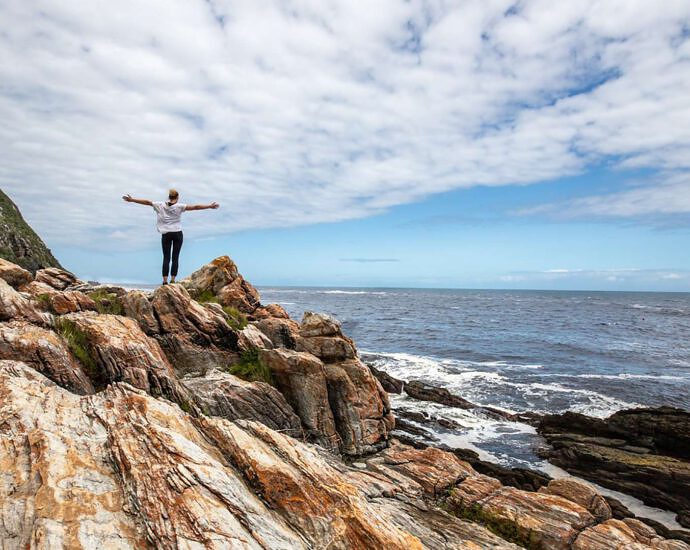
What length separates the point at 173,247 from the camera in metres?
15.1

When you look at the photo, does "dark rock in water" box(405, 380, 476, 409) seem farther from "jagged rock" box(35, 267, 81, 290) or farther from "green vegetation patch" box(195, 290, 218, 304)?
"jagged rock" box(35, 267, 81, 290)

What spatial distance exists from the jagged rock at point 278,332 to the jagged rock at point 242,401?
3.68 metres

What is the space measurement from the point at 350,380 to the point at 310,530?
30.3 ft

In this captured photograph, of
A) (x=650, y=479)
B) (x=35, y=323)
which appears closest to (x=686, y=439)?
(x=650, y=479)

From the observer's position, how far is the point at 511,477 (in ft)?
57.7

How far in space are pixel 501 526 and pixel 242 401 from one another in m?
7.93

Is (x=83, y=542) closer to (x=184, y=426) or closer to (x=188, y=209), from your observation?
(x=184, y=426)

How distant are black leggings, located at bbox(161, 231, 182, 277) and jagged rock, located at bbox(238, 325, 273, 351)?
3.53 meters

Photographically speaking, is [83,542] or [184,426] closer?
[83,542]

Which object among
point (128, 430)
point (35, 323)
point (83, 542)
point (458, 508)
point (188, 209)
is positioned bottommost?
point (458, 508)

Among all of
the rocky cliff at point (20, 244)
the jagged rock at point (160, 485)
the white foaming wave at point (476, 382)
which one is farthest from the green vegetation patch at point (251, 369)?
the rocky cliff at point (20, 244)

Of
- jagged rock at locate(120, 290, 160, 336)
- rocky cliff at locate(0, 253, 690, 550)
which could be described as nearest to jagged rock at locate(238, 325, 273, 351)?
rocky cliff at locate(0, 253, 690, 550)

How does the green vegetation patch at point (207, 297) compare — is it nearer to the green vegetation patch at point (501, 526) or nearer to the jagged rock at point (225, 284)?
the jagged rock at point (225, 284)

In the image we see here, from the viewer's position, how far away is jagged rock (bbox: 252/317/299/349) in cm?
1730
